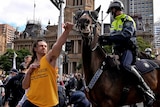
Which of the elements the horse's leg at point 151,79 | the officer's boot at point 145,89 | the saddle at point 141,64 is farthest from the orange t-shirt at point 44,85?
the horse's leg at point 151,79

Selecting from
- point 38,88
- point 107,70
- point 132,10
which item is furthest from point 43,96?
point 132,10

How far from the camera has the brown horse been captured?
19.8 feet

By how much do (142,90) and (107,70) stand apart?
0.93 metres

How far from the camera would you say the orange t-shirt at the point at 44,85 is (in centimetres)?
449

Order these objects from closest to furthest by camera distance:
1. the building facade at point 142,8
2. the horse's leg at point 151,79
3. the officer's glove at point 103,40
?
the officer's glove at point 103,40
the horse's leg at point 151,79
the building facade at point 142,8

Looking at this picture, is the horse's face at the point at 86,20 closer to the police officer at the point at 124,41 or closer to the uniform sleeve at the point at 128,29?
the police officer at the point at 124,41

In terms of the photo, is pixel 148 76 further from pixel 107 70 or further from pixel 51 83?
pixel 51 83

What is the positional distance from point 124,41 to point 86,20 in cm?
100

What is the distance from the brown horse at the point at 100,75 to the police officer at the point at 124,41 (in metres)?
0.14

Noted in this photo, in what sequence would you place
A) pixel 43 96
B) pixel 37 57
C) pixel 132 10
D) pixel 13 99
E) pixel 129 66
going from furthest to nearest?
pixel 132 10 → pixel 13 99 → pixel 129 66 → pixel 37 57 → pixel 43 96

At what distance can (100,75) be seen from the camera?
240 inches

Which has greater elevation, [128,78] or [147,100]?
[128,78]

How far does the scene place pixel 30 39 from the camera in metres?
119

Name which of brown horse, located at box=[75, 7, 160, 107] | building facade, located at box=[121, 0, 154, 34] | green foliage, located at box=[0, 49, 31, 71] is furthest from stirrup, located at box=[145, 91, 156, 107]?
building facade, located at box=[121, 0, 154, 34]
